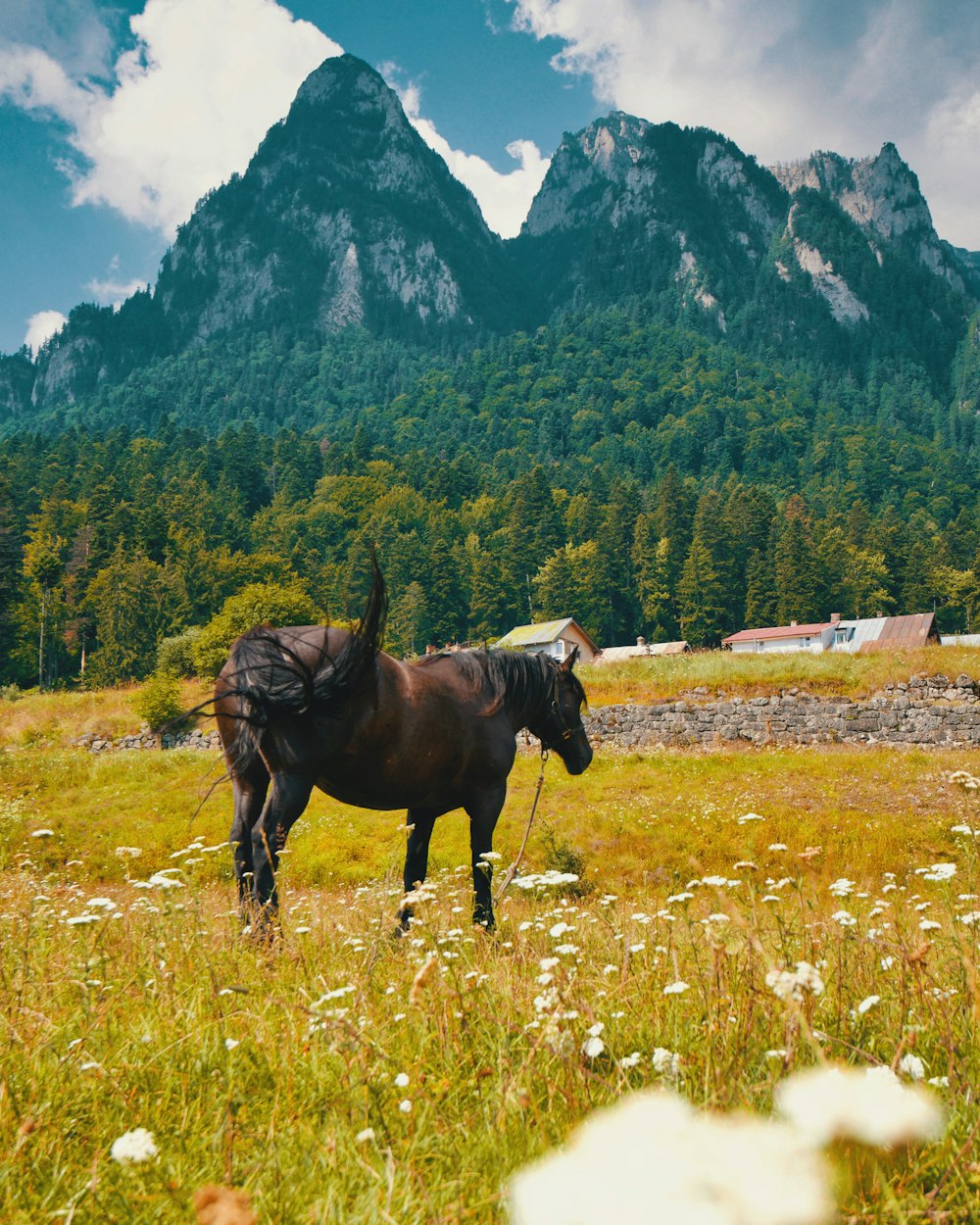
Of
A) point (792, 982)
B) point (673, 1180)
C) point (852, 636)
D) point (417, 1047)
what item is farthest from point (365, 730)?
point (852, 636)

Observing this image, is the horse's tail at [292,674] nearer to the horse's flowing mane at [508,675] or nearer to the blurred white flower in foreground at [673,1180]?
the horse's flowing mane at [508,675]

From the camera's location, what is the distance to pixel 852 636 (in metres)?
68.6

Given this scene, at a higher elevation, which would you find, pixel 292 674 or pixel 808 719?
pixel 292 674

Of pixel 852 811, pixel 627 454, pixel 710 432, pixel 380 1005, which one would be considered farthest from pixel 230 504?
pixel 380 1005

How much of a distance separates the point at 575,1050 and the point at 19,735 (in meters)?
39.7

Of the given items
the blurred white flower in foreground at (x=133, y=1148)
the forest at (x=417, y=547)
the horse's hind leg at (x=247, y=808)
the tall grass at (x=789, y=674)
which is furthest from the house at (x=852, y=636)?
the blurred white flower in foreground at (x=133, y=1148)

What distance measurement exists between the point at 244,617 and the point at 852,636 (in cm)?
4855

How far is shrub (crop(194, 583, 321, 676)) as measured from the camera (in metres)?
49.3

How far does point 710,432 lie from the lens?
636 feet

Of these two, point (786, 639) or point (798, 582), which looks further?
point (798, 582)

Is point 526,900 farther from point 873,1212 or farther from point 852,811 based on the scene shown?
point 852,811

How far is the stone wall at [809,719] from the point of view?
28.0m

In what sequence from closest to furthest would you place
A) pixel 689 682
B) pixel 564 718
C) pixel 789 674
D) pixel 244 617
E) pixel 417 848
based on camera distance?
pixel 417 848 → pixel 564 718 → pixel 789 674 → pixel 689 682 → pixel 244 617

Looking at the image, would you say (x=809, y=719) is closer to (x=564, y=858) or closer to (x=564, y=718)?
(x=564, y=858)
